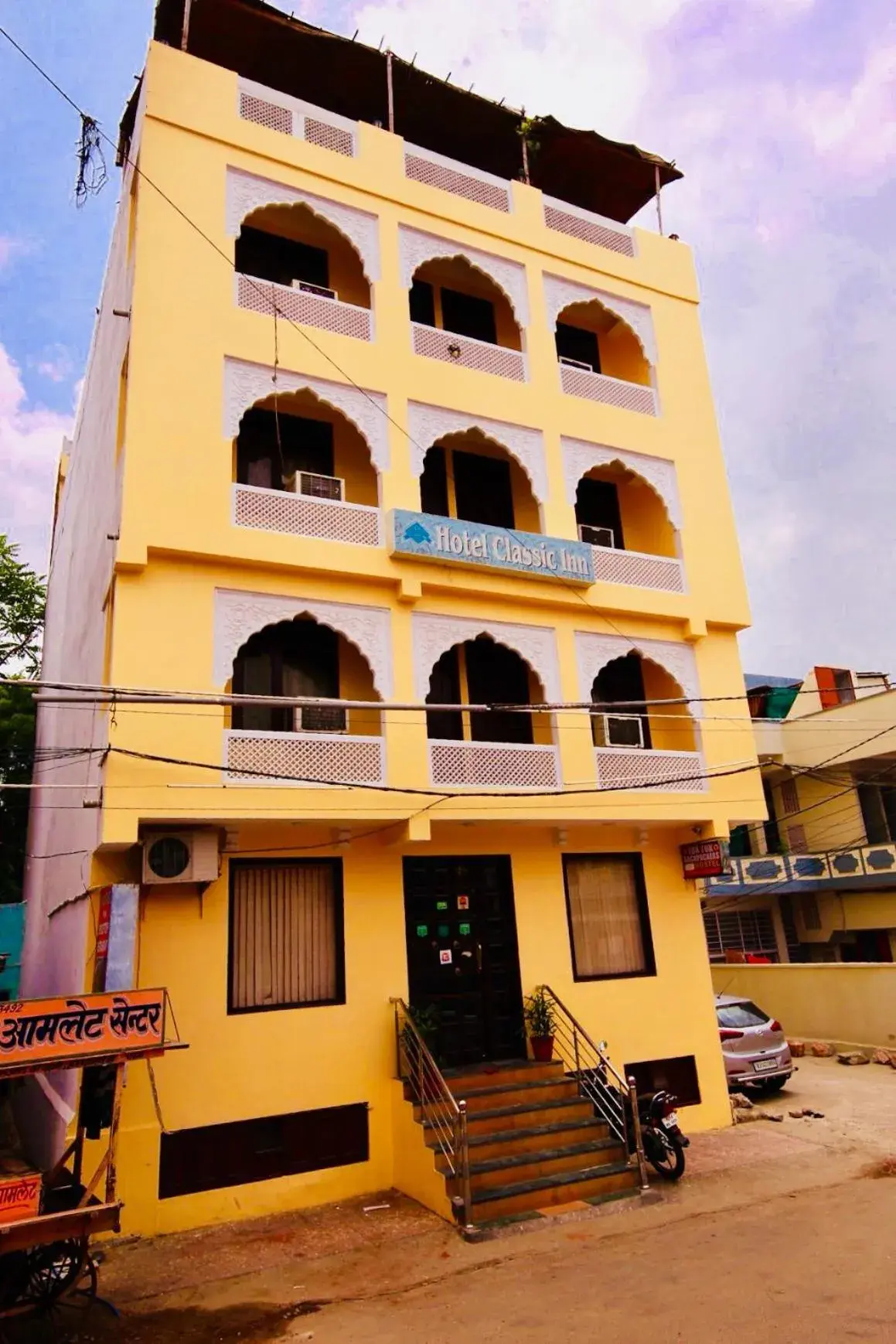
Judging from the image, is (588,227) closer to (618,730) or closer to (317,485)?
(317,485)

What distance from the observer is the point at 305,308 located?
37.9ft

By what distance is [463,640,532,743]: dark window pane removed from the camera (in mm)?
12625

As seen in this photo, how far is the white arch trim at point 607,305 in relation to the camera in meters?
13.7

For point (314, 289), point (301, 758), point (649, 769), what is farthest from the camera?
point (314, 289)

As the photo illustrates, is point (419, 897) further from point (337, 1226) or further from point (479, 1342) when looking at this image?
point (479, 1342)

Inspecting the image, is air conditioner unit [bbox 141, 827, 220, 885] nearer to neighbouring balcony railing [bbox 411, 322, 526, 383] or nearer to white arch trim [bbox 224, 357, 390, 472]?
white arch trim [bbox 224, 357, 390, 472]

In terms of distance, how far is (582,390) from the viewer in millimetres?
13602

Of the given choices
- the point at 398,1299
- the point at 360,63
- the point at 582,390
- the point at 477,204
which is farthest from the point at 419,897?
the point at 360,63

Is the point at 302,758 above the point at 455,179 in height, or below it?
below

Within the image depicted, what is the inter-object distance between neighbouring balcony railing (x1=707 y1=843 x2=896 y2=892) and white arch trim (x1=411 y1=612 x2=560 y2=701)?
52.7 feet

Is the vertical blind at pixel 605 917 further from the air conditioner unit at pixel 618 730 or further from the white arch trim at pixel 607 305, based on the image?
the white arch trim at pixel 607 305

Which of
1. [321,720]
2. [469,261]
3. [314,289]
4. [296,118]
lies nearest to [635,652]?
[321,720]

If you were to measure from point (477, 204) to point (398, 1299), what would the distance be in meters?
13.6

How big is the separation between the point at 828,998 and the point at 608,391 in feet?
44.4
